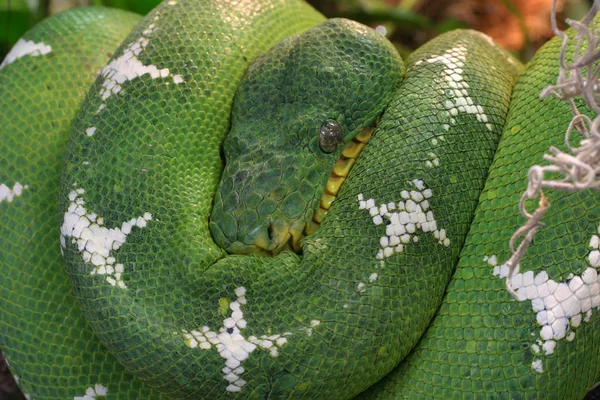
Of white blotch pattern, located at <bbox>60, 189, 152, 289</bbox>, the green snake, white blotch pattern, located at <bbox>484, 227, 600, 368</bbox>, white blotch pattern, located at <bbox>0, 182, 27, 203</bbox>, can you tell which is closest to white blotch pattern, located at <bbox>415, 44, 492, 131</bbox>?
the green snake

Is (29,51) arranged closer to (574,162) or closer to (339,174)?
(339,174)

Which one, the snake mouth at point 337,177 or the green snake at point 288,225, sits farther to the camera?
the snake mouth at point 337,177

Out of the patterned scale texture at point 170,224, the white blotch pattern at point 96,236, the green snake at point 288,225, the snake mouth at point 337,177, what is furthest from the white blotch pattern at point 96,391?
the snake mouth at point 337,177

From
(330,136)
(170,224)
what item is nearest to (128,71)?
(170,224)

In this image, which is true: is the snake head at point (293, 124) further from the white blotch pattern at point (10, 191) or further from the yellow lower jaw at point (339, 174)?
the white blotch pattern at point (10, 191)

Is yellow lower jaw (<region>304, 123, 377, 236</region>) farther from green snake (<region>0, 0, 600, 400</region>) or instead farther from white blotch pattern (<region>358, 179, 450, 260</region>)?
white blotch pattern (<region>358, 179, 450, 260</region>)

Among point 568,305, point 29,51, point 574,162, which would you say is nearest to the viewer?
point 574,162
